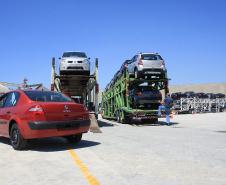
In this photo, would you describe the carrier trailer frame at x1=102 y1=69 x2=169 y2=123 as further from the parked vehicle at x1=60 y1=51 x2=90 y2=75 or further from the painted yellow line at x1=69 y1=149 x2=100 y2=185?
the painted yellow line at x1=69 y1=149 x2=100 y2=185

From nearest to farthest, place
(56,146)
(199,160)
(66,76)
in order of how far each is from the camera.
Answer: (199,160) < (56,146) < (66,76)

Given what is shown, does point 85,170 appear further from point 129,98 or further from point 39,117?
point 129,98

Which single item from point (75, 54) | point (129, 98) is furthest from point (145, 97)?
point (75, 54)

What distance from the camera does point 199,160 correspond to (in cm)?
744

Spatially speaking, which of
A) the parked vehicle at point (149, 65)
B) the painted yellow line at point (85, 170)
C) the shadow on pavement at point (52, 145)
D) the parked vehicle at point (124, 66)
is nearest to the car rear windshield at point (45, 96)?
the shadow on pavement at point (52, 145)

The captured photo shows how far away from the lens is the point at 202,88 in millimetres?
99000

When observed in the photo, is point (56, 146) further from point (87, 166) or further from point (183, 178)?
point (183, 178)

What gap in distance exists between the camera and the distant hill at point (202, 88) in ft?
316

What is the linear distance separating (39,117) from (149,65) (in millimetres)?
11749

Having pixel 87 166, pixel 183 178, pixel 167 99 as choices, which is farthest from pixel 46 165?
pixel 167 99

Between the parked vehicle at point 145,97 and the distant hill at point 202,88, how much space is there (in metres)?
76.8

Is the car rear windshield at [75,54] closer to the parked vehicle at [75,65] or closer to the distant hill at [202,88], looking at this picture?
the parked vehicle at [75,65]

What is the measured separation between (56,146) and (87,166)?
3177mm

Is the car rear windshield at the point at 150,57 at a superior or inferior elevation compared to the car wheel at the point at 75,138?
superior
